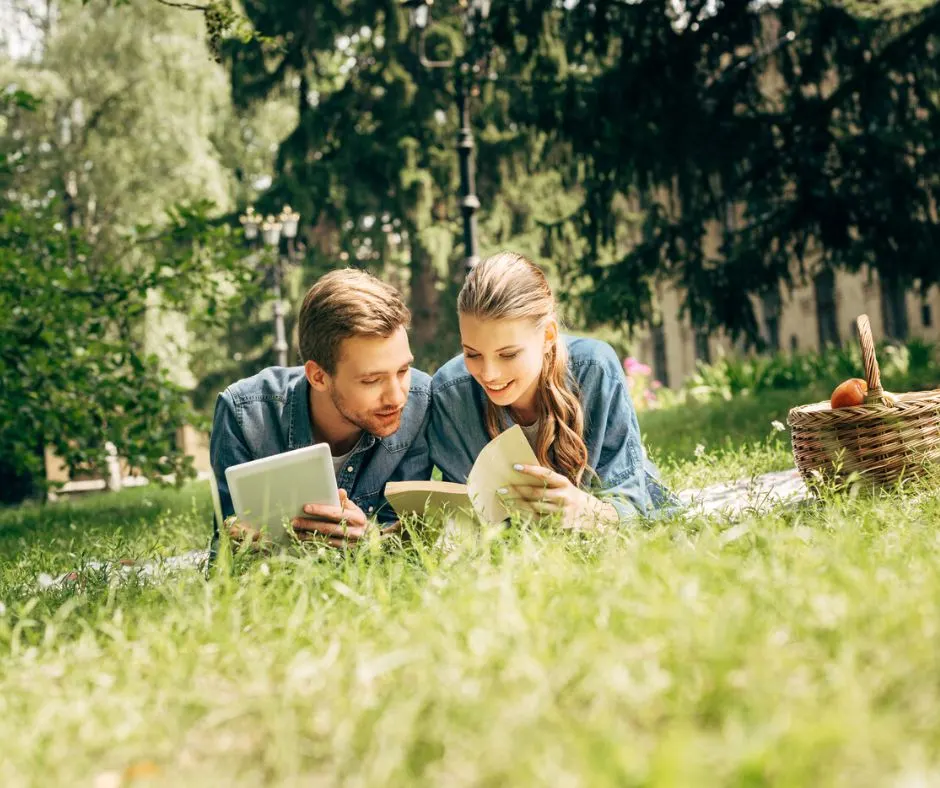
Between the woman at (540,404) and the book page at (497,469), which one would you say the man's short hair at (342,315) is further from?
the book page at (497,469)

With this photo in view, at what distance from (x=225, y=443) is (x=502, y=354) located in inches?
47.5

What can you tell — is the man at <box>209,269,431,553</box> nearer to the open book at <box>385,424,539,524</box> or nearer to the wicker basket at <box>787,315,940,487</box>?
the open book at <box>385,424,539,524</box>

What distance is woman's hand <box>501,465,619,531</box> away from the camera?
3.43 m

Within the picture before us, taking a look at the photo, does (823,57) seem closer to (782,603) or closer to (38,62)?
(782,603)

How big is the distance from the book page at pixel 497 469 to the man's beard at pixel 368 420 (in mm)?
494

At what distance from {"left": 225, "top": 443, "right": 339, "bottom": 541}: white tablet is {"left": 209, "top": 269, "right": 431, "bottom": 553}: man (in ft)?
0.23

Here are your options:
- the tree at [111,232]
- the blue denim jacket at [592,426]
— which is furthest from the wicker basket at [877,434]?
the tree at [111,232]

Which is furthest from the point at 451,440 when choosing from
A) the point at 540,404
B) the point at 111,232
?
the point at 111,232

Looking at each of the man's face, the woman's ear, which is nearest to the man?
the man's face

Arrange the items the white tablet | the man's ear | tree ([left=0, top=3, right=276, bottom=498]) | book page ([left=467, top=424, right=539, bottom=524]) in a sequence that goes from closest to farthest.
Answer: the white tablet → book page ([left=467, top=424, right=539, bottom=524]) → the man's ear → tree ([left=0, top=3, right=276, bottom=498])

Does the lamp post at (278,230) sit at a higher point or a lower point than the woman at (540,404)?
higher

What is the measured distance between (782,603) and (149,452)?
6.54m

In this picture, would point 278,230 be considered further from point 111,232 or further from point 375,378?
point 375,378

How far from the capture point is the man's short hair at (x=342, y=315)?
12.6ft
